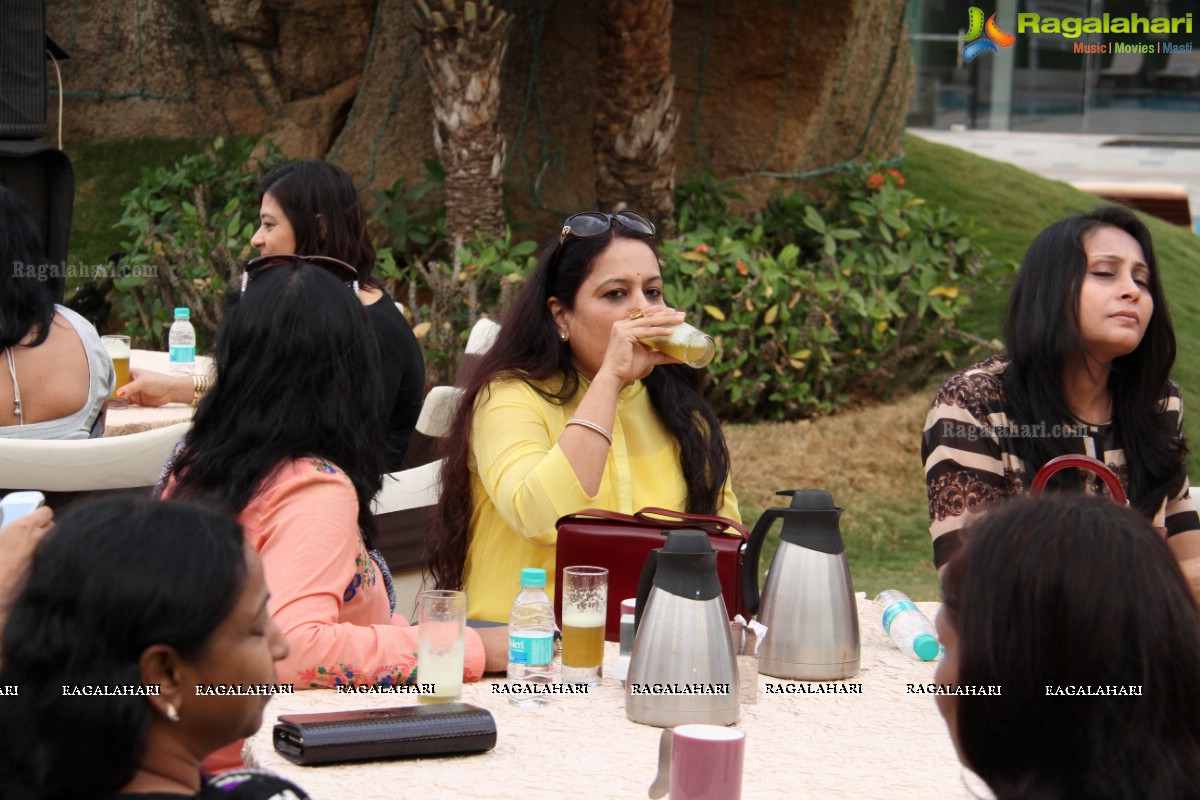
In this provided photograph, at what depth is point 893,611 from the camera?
2559 millimetres

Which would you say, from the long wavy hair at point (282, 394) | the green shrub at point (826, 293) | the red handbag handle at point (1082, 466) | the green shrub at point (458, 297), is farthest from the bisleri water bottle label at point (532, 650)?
the green shrub at point (826, 293)

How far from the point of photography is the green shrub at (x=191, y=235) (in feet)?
23.0

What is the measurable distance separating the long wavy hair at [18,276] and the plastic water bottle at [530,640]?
2146 mm

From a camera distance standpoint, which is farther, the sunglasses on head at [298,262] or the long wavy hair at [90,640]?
the sunglasses on head at [298,262]

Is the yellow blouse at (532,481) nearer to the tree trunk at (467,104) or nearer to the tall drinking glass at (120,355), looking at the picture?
the tall drinking glass at (120,355)

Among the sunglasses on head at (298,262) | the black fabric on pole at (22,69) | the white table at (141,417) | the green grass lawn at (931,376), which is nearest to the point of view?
the sunglasses on head at (298,262)

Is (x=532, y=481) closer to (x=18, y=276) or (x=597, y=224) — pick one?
(x=597, y=224)

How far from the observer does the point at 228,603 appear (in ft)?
4.81

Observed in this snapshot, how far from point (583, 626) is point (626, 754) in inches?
13.2

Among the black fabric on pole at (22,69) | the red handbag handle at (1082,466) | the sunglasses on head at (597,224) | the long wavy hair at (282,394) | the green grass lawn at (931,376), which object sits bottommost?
the green grass lawn at (931,376)

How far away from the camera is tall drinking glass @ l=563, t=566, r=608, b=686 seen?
2.26 metres

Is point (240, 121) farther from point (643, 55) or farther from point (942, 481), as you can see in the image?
point (942, 481)

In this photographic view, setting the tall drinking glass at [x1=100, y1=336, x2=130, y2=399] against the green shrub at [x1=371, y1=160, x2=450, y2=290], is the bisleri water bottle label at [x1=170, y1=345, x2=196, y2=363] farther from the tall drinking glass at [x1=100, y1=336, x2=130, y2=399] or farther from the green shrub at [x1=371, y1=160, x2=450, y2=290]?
the green shrub at [x1=371, y1=160, x2=450, y2=290]

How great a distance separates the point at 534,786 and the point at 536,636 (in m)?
0.43
